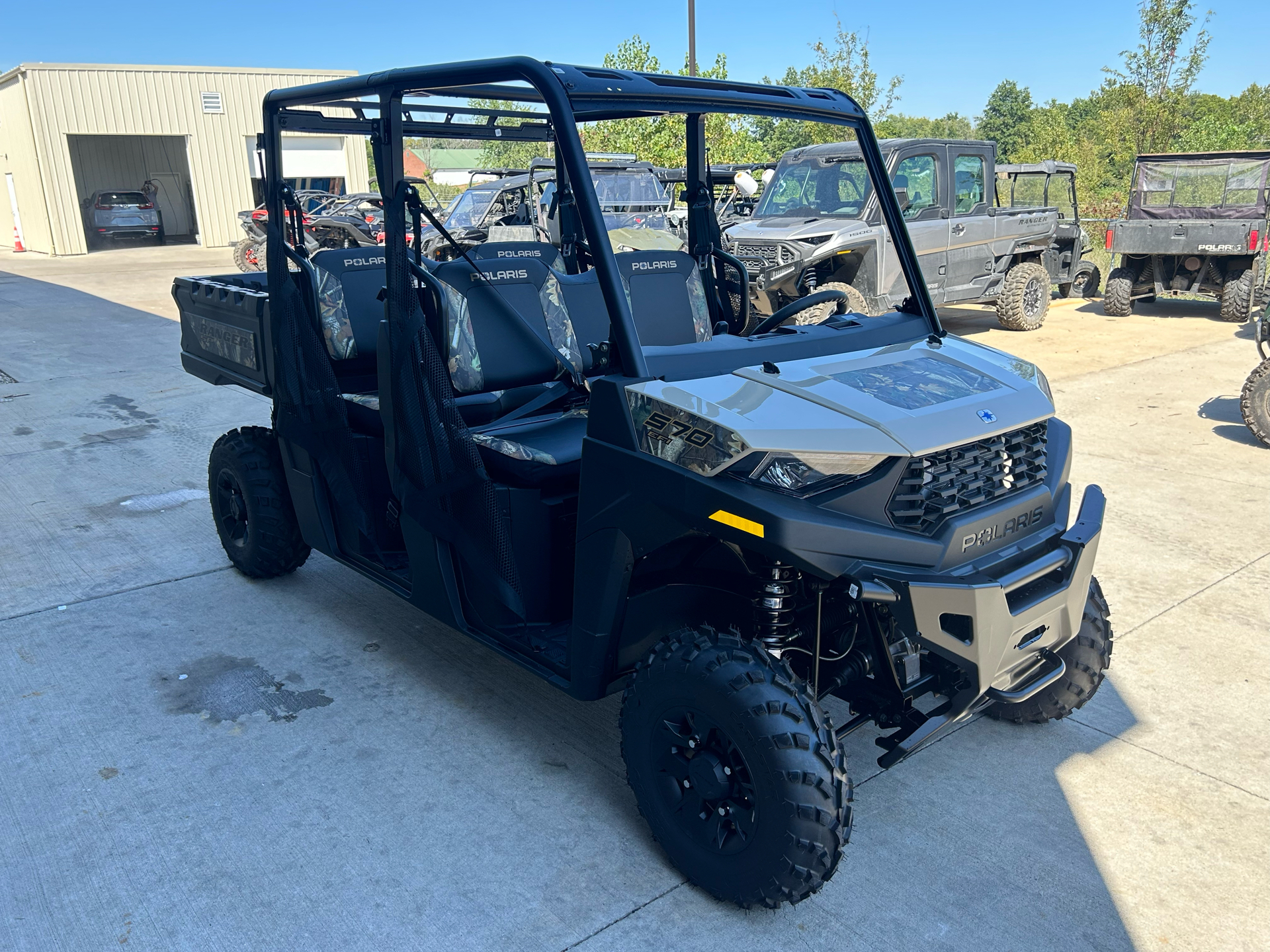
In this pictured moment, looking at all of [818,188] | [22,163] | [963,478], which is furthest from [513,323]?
[22,163]

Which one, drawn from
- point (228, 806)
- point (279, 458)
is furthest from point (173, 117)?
point (228, 806)

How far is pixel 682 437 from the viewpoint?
244cm

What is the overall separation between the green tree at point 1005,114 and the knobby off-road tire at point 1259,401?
7465 cm

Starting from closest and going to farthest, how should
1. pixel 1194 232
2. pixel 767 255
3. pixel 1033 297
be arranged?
1. pixel 767 255
2. pixel 1033 297
3. pixel 1194 232

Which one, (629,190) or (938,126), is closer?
(629,190)

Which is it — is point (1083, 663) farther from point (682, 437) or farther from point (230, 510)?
point (230, 510)

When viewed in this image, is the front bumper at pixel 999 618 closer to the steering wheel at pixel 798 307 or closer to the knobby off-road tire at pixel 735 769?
the knobby off-road tire at pixel 735 769

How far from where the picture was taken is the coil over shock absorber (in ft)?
8.30

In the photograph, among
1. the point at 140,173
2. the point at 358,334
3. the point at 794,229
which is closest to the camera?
the point at 358,334

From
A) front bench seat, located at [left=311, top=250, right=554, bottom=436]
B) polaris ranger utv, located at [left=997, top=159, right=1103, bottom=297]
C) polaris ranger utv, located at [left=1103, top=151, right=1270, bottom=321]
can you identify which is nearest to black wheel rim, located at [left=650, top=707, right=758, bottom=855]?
front bench seat, located at [left=311, top=250, right=554, bottom=436]

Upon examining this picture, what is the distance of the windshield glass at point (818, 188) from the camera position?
10086mm

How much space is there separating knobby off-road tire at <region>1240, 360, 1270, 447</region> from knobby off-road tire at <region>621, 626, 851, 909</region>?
5672mm

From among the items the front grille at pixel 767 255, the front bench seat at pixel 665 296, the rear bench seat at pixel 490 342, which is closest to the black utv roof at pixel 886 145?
the front grille at pixel 767 255

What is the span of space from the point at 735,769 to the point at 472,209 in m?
13.6
